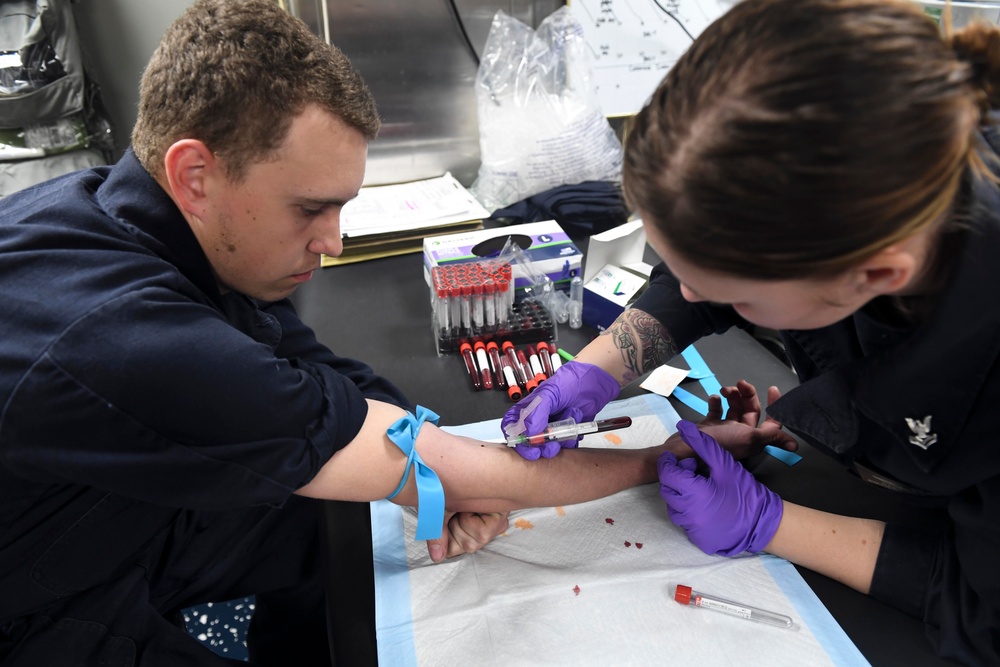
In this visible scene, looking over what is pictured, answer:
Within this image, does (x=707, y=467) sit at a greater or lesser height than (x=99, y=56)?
lesser

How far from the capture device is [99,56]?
240 centimetres

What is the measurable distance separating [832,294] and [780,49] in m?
0.27

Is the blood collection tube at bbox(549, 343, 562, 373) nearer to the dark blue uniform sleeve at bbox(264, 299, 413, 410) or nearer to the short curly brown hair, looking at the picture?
the dark blue uniform sleeve at bbox(264, 299, 413, 410)

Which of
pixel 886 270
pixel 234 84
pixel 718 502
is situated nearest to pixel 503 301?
pixel 718 502

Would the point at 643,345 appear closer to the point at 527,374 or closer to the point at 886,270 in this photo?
the point at 527,374

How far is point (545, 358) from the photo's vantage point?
1.36 metres

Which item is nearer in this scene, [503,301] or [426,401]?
[426,401]

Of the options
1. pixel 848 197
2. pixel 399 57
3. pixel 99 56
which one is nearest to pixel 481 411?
pixel 848 197

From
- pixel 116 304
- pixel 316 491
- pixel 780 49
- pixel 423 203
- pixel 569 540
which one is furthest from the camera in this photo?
pixel 423 203

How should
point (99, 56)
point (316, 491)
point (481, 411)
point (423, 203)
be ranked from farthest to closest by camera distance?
point (99, 56), point (423, 203), point (481, 411), point (316, 491)

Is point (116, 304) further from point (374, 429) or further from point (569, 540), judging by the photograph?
point (569, 540)

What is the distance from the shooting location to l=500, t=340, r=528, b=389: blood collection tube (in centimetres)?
130

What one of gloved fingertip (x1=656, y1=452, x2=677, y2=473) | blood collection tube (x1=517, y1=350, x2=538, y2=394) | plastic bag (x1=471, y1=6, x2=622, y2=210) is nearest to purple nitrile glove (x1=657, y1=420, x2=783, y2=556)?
gloved fingertip (x1=656, y1=452, x2=677, y2=473)

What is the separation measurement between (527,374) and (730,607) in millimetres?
587
